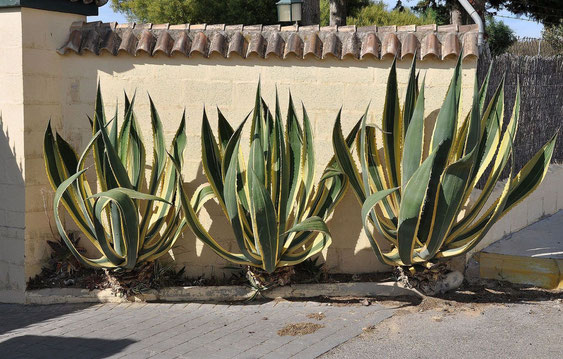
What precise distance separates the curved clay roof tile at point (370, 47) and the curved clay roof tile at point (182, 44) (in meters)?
1.52

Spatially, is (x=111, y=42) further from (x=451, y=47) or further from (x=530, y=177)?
(x=530, y=177)

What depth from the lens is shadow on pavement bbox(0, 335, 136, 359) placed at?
5191 mm

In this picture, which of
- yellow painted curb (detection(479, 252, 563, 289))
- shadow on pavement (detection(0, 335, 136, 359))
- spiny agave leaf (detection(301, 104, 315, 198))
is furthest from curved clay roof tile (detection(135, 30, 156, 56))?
yellow painted curb (detection(479, 252, 563, 289))

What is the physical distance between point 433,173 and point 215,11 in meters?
15.9

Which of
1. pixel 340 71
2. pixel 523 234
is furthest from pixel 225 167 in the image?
pixel 523 234

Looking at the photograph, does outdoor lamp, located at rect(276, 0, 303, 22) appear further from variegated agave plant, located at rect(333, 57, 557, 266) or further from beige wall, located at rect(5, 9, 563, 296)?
variegated agave plant, located at rect(333, 57, 557, 266)

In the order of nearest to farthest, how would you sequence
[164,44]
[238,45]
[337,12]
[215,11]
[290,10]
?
[238,45], [164,44], [290,10], [337,12], [215,11]

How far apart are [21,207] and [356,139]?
3027 millimetres

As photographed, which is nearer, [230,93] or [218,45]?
[218,45]

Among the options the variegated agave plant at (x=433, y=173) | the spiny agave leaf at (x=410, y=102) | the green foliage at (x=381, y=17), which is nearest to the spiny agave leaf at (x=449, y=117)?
the variegated agave plant at (x=433, y=173)

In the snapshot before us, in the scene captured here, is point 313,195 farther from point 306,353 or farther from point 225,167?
point 306,353

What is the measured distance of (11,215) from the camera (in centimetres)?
665

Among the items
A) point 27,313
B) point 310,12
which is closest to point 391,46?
point 27,313

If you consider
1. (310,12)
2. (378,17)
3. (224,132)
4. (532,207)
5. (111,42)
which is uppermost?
(378,17)
